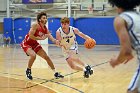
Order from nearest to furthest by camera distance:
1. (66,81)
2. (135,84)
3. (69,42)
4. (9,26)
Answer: (135,84) < (66,81) < (69,42) < (9,26)

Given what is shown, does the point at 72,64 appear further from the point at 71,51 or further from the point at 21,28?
the point at 21,28

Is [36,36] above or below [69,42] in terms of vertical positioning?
above

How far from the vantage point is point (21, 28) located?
19875 millimetres

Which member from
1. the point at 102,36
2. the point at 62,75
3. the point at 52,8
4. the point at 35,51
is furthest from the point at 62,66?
the point at 52,8

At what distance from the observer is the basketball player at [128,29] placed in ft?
9.12

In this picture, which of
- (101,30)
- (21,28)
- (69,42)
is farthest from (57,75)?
(21,28)

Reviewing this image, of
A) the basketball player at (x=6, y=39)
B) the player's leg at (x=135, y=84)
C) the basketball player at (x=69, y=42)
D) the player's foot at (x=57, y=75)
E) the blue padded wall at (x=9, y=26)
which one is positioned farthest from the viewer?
the blue padded wall at (x=9, y=26)

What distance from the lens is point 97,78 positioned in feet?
25.9

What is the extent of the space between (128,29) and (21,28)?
17432 mm

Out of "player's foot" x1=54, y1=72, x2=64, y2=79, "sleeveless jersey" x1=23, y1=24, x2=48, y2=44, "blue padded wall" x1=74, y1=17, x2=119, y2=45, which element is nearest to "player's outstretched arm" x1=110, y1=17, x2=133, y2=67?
"sleeveless jersey" x1=23, y1=24, x2=48, y2=44

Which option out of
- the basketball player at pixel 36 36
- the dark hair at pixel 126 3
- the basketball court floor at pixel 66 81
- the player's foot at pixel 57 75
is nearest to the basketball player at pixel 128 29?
the dark hair at pixel 126 3

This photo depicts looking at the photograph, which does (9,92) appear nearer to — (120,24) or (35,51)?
(35,51)

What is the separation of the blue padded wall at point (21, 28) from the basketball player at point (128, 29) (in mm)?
17187

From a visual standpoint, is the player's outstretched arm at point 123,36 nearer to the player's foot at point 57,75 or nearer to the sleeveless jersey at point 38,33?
the sleeveless jersey at point 38,33
